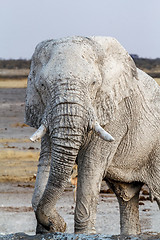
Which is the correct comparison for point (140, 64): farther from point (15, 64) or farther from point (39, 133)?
point (39, 133)

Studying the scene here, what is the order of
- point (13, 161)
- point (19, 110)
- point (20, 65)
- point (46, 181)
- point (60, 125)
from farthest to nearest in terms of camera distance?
1. point (20, 65)
2. point (19, 110)
3. point (13, 161)
4. point (46, 181)
5. point (60, 125)

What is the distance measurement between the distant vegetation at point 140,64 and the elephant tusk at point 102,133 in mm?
19941

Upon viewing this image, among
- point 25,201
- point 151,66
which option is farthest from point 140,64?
point 25,201

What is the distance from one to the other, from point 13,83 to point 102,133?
2627 cm

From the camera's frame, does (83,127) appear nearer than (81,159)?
Yes

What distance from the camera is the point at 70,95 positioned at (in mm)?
5547

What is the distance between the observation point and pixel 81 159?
6188 mm

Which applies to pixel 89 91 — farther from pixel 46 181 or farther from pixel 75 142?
pixel 46 181

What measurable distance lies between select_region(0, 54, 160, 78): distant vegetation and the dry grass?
0.63 m

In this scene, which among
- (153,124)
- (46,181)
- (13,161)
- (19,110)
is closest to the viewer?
(46,181)

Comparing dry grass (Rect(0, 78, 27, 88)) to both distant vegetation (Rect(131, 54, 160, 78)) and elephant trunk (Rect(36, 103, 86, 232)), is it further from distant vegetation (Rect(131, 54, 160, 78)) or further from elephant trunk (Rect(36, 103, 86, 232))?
elephant trunk (Rect(36, 103, 86, 232))

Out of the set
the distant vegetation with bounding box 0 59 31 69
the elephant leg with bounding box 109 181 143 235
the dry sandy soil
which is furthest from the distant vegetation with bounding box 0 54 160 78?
the elephant leg with bounding box 109 181 143 235

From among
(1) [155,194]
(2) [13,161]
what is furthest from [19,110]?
(1) [155,194]

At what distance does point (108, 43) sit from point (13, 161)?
731 centimetres
